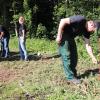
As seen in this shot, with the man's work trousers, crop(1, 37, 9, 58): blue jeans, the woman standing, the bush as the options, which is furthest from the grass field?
the bush

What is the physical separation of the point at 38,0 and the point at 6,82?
1534 centimetres

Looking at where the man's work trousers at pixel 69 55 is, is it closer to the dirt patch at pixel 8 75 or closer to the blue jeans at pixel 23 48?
the dirt patch at pixel 8 75

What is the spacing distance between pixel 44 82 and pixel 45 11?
53.5 feet

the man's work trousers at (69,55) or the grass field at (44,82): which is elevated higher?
the man's work trousers at (69,55)

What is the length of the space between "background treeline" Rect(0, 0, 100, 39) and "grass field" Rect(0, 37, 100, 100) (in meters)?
7.82

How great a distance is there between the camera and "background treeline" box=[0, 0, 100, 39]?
2178 cm

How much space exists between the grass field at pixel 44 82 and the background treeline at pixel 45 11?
7.82 m

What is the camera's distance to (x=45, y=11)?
26031 millimetres

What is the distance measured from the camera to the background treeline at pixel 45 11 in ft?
71.5

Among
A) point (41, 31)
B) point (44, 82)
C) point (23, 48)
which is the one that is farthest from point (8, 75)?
point (41, 31)

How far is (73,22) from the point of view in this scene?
919cm

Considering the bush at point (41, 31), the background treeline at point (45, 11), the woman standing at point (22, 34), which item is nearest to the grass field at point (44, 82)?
the woman standing at point (22, 34)

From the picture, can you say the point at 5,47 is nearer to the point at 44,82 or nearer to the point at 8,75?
the point at 8,75

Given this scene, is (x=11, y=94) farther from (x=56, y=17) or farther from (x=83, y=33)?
(x=56, y=17)
